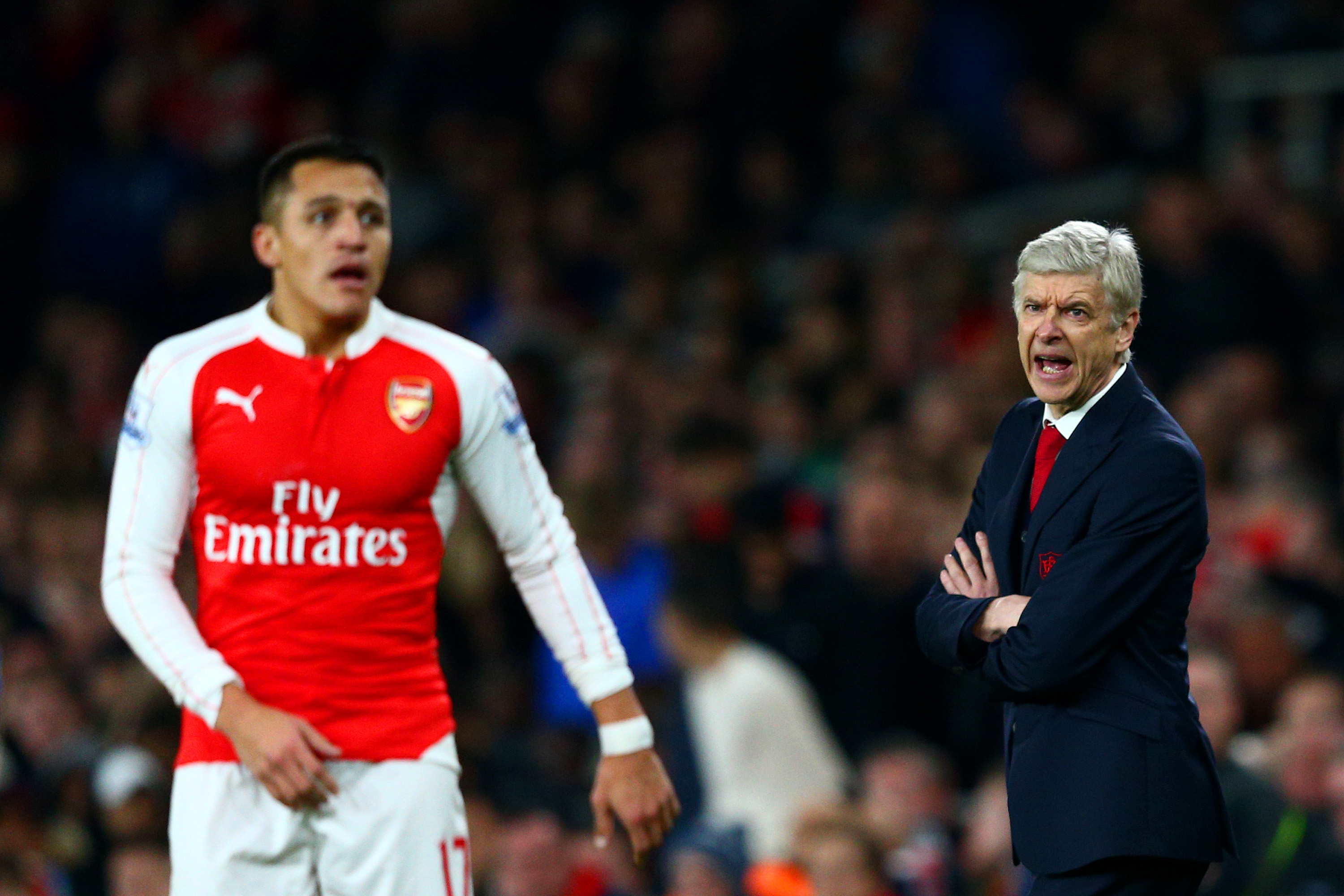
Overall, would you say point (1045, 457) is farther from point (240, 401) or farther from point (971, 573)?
point (240, 401)

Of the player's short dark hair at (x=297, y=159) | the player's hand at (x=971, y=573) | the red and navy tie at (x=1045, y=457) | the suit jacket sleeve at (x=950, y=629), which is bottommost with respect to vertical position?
the suit jacket sleeve at (x=950, y=629)

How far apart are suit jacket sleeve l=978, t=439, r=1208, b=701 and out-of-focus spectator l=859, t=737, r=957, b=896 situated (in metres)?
2.68

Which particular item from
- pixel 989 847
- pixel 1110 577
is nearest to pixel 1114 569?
pixel 1110 577

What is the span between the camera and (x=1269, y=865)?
5.76 meters

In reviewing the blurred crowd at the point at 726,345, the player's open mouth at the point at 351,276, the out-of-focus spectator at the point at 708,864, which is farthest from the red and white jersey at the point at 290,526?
the out-of-focus spectator at the point at 708,864

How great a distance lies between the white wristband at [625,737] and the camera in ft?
13.9

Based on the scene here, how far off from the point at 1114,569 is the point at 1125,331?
410mm

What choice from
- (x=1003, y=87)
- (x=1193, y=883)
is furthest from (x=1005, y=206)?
(x=1193, y=883)

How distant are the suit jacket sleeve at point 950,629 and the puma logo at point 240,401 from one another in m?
1.35

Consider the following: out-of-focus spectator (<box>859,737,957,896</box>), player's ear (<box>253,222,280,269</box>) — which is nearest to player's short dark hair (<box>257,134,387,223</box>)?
player's ear (<box>253,222,280,269</box>)

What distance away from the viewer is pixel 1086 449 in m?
3.51

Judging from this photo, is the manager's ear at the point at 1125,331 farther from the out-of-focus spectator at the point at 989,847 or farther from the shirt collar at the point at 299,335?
the out-of-focus spectator at the point at 989,847

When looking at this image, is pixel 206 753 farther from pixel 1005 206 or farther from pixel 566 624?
pixel 1005 206

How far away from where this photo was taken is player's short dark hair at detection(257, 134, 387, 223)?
4.24 meters
